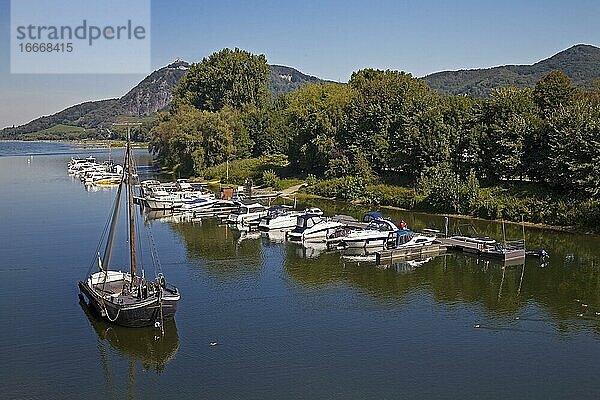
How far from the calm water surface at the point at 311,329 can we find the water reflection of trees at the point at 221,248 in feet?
0.59

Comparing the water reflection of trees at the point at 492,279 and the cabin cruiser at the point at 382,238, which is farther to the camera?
the cabin cruiser at the point at 382,238

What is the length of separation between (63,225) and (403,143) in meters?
24.9

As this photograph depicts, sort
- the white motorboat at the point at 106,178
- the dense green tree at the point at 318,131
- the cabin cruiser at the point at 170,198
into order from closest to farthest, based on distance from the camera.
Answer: the cabin cruiser at the point at 170,198, the dense green tree at the point at 318,131, the white motorboat at the point at 106,178

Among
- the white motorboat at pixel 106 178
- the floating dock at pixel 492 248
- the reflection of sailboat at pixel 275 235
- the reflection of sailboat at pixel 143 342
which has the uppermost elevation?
the white motorboat at pixel 106 178

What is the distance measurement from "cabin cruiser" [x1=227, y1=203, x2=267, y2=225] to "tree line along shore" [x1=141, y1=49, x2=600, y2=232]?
1005 centimetres

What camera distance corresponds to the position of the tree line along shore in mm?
39344

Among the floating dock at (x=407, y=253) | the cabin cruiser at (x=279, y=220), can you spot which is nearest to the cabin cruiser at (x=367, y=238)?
the floating dock at (x=407, y=253)

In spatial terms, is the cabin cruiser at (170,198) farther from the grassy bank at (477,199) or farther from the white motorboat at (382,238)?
the white motorboat at (382,238)

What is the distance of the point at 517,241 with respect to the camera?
33.8m

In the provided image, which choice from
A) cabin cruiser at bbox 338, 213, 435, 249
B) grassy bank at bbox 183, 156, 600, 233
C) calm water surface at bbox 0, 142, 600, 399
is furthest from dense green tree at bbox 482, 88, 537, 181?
cabin cruiser at bbox 338, 213, 435, 249

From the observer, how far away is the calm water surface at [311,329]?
57.3ft

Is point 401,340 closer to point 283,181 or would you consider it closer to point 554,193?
point 554,193

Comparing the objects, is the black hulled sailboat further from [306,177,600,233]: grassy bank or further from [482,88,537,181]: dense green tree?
[482,88,537,181]: dense green tree

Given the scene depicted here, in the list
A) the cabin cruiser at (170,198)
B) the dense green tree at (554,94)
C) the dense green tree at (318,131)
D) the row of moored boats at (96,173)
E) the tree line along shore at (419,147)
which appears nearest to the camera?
the tree line along shore at (419,147)
